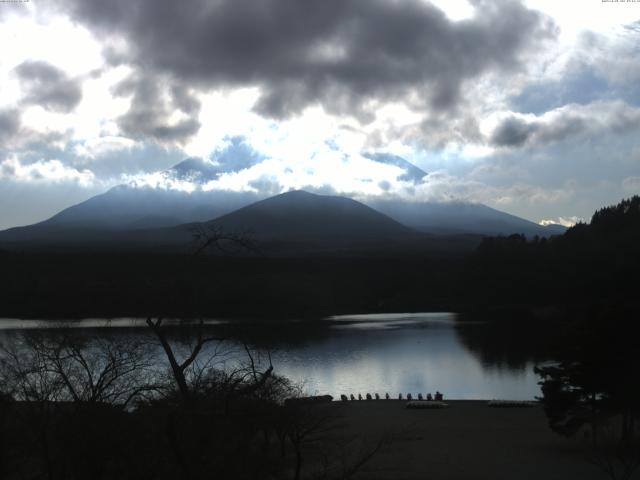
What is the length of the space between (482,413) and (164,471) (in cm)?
1190

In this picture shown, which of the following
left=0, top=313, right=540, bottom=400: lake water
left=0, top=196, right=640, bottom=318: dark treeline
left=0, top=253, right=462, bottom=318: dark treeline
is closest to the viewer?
left=0, top=313, right=540, bottom=400: lake water

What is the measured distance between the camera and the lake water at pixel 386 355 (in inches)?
802

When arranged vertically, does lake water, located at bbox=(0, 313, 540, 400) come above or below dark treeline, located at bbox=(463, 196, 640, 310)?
below

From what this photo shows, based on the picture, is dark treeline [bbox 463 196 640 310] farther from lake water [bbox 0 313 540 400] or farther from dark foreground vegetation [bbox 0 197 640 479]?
lake water [bbox 0 313 540 400]

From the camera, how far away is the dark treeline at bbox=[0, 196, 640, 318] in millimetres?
32531

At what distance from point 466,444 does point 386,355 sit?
1410 centimetres

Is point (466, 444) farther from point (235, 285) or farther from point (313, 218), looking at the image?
point (313, 218)

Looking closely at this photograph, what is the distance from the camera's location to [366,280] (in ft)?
191

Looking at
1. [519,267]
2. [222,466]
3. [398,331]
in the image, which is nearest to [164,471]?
[222,466]

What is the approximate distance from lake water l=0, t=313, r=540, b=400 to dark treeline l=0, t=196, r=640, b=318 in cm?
289

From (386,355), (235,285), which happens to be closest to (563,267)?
(235,285)

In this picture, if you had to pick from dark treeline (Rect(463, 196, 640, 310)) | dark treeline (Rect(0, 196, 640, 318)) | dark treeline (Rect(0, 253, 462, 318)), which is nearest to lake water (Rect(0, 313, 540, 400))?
dark treeline (Rect(0, 253, 462, 318))

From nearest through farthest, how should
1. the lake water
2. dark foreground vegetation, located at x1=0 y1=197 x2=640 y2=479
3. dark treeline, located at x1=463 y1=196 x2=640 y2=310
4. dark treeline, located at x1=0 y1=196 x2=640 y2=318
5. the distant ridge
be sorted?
dark foreground vegetation, located at x1=0 y1=197 x2=640 y2=479
the lake water
dark treeline, located at x1=0 y1=196 x2=640 y2=318
dark treeline, located at x1=463 y1=196 x2=640 y2=310
the distant ridge

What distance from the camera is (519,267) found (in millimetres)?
51844
